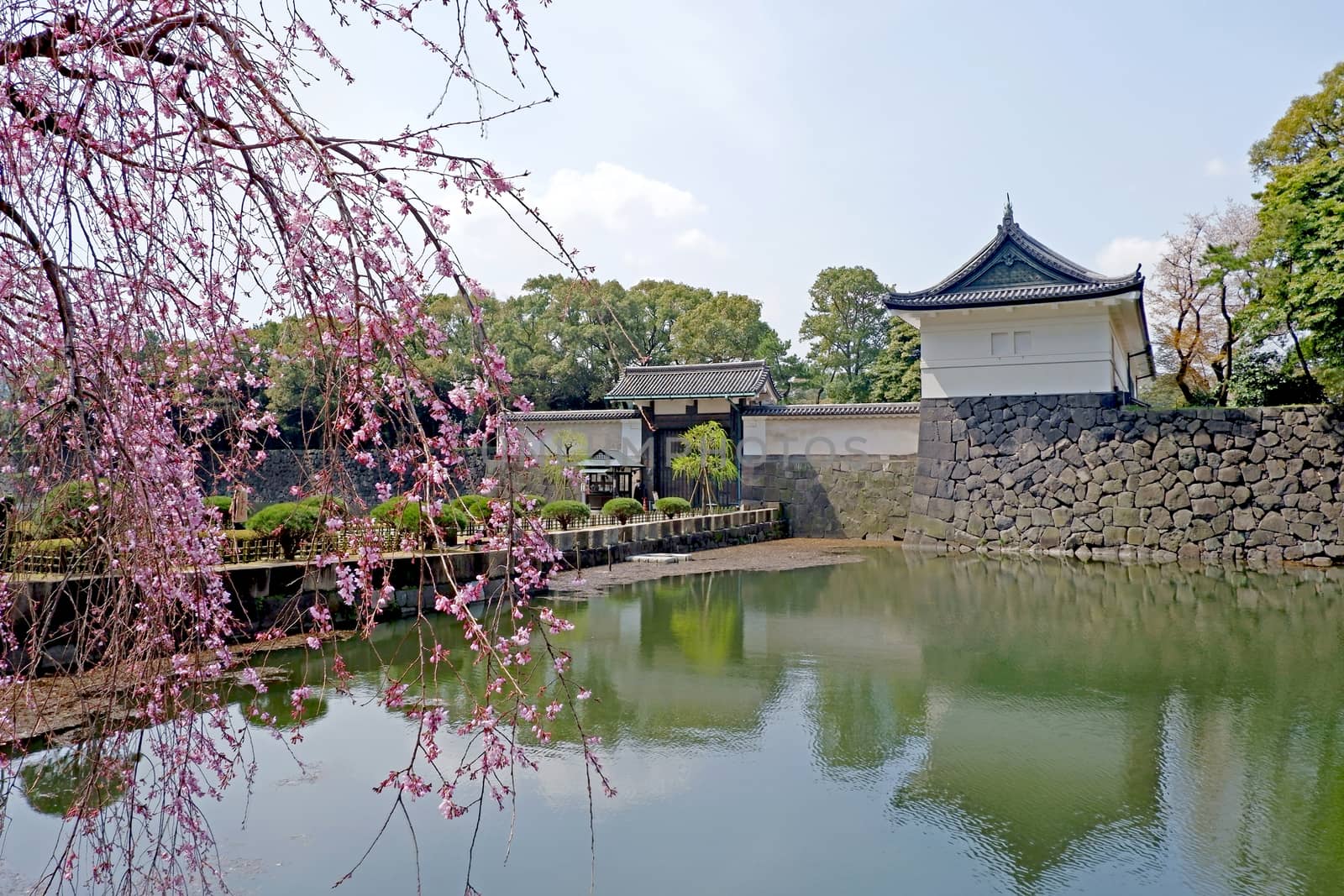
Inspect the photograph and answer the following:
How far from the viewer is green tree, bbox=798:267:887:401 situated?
25.8 meters

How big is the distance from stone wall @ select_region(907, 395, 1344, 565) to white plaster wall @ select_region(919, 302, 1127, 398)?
239 millimetres

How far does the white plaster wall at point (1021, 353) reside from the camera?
13.5m

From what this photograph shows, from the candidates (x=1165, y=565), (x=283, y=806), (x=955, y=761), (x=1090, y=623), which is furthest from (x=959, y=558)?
(x=283, y=806)

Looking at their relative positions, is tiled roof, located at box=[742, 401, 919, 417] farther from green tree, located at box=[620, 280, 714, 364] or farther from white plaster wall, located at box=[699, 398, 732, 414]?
green tree, located at box=[620, 280, 714, 364]

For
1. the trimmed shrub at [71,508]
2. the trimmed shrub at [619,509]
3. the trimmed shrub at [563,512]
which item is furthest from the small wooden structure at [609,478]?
the trimmed shrub at [71,508]

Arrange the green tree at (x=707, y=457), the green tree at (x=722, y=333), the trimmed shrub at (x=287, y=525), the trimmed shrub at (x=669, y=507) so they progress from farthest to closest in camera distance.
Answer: the green tree at (x=722, y=333), the green tree at (x=707, y=457), the trimmed shrub at (x=669, y=507), the trimmed shrub at (x=287, y=525)

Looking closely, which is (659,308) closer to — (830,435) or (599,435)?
(599,435)

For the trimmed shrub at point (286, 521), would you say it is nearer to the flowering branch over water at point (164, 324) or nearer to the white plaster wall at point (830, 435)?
the flowering branch over water at point (164, 324)

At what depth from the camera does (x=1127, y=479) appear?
13.0 meters

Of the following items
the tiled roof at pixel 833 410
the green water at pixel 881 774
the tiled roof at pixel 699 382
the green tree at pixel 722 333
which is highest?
the green tree at pixel 722 333

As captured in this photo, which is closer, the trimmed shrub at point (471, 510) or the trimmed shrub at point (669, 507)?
the trimmed shrub at point (471, 510)

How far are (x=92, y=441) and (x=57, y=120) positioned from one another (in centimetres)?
60

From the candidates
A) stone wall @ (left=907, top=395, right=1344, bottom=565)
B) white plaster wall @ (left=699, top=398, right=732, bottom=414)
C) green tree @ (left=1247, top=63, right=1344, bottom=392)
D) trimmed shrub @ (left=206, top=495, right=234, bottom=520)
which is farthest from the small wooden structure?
green tree @ (left=1247, top=63, right=1344, bottom=392)

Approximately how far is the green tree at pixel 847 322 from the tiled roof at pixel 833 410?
9.40 meters
